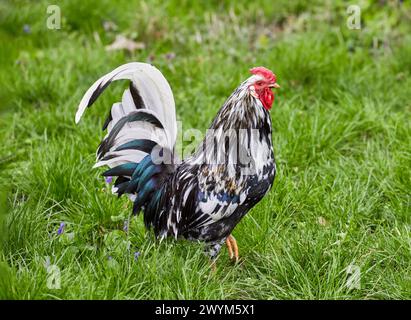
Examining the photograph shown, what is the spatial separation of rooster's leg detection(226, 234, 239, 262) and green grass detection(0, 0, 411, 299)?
55 millimetres

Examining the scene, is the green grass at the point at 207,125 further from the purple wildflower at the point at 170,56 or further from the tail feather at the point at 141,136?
the tail feather at the point at 141,136

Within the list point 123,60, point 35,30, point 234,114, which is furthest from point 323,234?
point 35,30

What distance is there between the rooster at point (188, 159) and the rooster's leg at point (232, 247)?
0.61 feet

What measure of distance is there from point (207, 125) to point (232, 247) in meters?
1.58

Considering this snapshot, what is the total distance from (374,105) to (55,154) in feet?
8.59

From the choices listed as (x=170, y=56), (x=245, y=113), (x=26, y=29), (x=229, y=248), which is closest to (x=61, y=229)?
(x=229, y=248)

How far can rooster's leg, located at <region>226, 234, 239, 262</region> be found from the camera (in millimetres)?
3487

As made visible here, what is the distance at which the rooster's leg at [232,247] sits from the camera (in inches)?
137

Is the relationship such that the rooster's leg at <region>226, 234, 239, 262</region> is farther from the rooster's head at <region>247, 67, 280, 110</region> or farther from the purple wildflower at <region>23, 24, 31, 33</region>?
the purple wildflower at <region>23, 24, 31, 33</region>

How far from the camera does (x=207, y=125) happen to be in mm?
4934

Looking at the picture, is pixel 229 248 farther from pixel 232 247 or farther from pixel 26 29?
pixel 26 29

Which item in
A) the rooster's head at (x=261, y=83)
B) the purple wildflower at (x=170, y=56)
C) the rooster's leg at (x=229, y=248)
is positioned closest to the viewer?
the rooster's head at (x=261, y=83)

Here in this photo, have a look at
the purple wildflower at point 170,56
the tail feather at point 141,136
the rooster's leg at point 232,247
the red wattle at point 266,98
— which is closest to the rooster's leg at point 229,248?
the rooster's leg at point 232,247

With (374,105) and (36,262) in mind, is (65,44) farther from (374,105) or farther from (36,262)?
(36,262)
